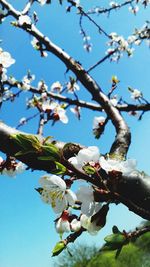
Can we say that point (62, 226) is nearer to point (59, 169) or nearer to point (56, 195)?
point (56, 195)

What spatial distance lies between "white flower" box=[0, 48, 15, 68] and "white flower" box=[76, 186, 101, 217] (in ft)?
5.70

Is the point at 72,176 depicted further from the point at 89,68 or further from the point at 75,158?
the point at 89,68

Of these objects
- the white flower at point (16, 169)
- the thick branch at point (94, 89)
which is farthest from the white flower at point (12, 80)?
the white flower at point (16, 169)

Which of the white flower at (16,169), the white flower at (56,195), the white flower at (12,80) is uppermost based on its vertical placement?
the white flower at (12,80)

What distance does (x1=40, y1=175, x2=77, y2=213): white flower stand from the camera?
41.1 inches

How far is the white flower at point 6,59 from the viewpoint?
2.62 m

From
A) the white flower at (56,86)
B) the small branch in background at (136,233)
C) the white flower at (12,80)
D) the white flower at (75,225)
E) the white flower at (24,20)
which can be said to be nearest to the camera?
the small branch in background at (136,233)

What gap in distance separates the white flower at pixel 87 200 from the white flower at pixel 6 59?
5.70ft

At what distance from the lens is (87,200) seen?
3.29 ft

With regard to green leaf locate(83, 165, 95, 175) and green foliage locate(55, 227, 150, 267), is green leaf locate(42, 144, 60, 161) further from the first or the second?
green foliage locate(55, 227, 150, 267)

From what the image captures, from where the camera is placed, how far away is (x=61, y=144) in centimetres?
109

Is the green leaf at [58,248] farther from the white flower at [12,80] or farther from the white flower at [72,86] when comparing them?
the white flower at [12,80]

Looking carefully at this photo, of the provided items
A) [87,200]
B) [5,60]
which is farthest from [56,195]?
[5,60]

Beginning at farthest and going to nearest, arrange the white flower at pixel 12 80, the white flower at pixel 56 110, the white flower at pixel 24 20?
the white flower at pixel 12 80 < the white flower at pixel 24 20 < the white flower at pixel 56 110
